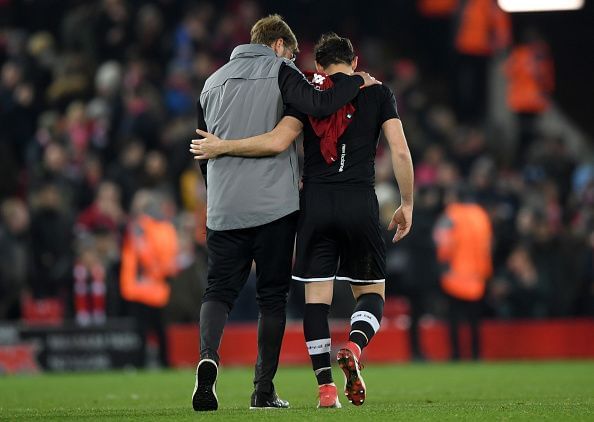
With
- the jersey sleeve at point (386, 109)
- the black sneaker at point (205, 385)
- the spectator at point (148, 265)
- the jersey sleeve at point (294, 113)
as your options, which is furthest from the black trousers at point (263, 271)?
the spectator at point (148, 265)

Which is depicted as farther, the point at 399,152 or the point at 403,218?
the point at 403,218

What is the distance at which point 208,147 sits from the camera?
25.8 feet

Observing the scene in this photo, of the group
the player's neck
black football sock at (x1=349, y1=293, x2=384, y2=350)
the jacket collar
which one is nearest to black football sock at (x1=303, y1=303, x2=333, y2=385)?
black football sock at (x1=349, y1=293, x2=384, y2=350)

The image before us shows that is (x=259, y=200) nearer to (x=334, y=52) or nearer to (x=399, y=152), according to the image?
(x=399, y=152)

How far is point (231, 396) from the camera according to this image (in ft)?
32.1

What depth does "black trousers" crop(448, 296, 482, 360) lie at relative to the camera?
53.4 ft

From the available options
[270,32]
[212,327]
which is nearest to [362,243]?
[212,327]

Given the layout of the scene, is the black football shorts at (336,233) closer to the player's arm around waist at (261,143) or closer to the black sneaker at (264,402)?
the player's arm around waist at (261,143)

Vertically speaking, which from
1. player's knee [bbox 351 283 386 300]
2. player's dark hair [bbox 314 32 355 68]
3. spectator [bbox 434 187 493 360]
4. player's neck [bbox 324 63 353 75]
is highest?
player's dark hair [bbox 314 32 355 68]

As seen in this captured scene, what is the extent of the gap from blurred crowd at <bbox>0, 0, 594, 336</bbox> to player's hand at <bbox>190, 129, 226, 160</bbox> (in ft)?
25.2

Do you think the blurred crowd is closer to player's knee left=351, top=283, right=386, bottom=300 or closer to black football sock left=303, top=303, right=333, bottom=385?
player's knee left=351, top=283, right=386, bottom=300

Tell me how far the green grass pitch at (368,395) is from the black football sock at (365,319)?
402 mm

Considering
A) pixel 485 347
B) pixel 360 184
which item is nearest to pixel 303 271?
pixel 360 184

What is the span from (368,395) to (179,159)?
9.44 m
